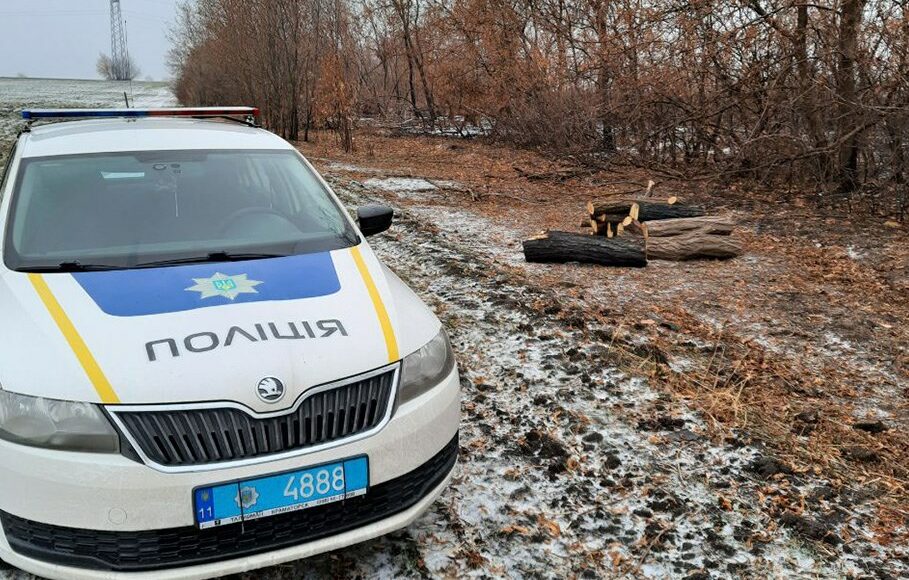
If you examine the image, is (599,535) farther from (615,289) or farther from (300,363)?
(615,289)

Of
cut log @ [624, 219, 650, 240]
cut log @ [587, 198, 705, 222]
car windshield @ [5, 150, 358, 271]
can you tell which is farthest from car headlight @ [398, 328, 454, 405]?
cut log @ [587, 198, 705, 222]

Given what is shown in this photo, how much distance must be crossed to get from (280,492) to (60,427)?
72 cm

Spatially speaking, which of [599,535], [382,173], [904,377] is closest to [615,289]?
[904,377]

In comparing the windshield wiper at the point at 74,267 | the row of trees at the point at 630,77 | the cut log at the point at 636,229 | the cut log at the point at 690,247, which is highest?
the row of trees at the point at 630,77

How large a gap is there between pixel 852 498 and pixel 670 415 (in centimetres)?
102

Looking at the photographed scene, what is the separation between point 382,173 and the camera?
15.3m

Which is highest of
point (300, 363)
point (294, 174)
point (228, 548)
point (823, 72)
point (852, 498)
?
point (823, 72)

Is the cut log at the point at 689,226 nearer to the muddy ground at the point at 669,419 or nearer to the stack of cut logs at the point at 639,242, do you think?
the stack of cut logs at the point at 639,242

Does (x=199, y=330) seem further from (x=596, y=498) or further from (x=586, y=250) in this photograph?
(x=586, y=250)

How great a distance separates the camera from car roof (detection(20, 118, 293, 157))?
3.64 m

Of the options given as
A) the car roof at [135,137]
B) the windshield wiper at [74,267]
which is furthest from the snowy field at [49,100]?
the windshield wiper at [74,267]

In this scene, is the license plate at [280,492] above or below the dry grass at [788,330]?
above

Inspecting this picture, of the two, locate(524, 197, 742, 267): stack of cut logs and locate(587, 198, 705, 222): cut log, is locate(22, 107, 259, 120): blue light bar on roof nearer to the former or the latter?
locate(524, 197, 742, 267): stack of cut logs

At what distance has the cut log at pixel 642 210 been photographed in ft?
28.2
